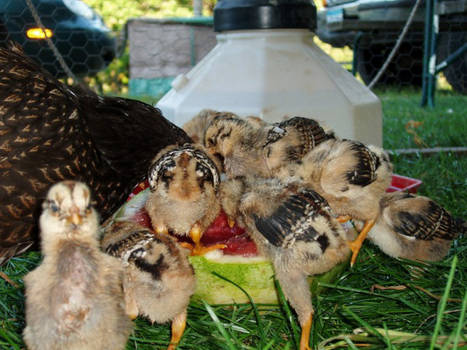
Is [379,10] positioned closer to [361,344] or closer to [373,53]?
[373,53]

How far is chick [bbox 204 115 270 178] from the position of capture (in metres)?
1.96

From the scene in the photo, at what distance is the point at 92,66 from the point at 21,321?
12.9 feet

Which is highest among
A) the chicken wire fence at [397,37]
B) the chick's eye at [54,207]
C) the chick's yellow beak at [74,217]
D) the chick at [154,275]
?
the chick's eye at [54,207]

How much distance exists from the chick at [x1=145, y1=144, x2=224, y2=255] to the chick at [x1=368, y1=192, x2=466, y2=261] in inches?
23.2

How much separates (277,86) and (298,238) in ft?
3.89

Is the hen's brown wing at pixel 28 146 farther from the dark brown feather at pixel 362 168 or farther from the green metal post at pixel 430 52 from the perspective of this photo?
the green metal post at pixel 430 52

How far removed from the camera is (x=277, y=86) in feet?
Answer: 7.95

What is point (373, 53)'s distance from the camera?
6.78 metres

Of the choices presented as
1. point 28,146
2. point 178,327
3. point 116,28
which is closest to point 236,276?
point 178,327

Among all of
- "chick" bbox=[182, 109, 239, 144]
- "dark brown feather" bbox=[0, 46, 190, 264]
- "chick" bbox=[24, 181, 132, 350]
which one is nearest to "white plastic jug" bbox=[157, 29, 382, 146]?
"chick" bbox=[182, 109, 239, 144]

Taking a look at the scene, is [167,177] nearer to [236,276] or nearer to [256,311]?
[236,276]

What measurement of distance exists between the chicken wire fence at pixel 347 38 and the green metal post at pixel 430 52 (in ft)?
0.97

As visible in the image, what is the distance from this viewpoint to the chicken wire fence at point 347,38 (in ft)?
13.9

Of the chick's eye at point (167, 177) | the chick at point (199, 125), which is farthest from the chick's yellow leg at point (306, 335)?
the chick at point (199, 125)
